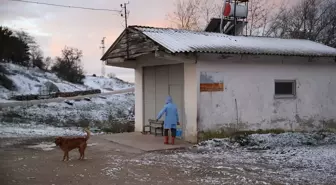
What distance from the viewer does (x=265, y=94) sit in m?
15.2

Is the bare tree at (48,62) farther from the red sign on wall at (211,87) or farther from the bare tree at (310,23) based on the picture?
the red sign on wall at (211,87)

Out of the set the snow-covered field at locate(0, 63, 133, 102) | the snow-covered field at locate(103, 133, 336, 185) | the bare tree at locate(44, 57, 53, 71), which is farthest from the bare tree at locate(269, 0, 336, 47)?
the bare tree at locate(44, 57, 53, 71)

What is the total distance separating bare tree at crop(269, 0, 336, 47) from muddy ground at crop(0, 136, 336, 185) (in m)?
22.9

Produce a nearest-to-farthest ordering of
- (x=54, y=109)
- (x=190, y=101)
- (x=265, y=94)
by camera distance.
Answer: (x=190, y=101) → (x=265, y=94) → (x=54, y=109)

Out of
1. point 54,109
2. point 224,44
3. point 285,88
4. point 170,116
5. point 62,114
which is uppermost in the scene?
point 224,44

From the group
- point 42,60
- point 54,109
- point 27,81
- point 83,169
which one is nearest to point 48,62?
point 42,60

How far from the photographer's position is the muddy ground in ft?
28.3

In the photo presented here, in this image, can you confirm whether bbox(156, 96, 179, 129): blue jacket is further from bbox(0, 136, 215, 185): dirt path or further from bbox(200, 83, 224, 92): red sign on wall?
bbox(0, 136, 215, 185): dirt path

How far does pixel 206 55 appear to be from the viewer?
13.9 m

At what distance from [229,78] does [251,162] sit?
4.44 m

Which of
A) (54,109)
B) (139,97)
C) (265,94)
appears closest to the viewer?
(265,94)

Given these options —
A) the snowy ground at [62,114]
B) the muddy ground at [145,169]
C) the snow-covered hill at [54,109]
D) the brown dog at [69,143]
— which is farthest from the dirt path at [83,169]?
the snowy ground at [62,114]

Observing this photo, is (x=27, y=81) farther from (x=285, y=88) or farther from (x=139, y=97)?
(x=285, y=88)

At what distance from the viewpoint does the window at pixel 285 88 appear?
15688 mm
